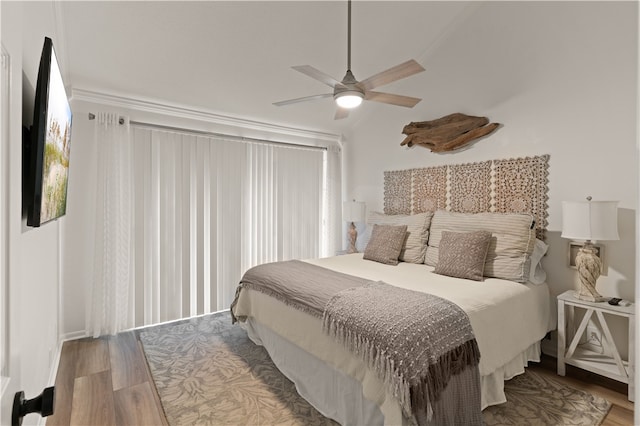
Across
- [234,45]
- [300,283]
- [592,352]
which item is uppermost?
Result: [234,45]

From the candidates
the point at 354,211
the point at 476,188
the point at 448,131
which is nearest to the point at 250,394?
the point at 354,211

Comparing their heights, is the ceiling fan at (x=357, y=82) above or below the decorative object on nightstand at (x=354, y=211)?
above

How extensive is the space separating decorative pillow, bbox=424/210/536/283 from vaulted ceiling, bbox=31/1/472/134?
1.77 meters

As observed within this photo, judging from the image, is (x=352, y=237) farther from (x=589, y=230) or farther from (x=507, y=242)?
(x=589, y=230)

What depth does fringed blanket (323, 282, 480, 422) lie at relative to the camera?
5.14 feet

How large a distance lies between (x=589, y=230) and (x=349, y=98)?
1.92m

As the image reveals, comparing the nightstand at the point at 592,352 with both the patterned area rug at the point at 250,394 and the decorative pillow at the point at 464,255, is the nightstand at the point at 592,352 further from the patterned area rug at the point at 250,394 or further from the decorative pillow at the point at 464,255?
the decorative pillow at the point at 464,255

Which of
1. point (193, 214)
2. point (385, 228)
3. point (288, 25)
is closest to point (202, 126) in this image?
point (193, 214)

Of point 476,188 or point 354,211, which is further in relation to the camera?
point 354,211

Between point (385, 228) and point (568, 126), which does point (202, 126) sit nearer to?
point (385, 228)

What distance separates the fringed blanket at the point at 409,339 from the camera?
1566 millimetres

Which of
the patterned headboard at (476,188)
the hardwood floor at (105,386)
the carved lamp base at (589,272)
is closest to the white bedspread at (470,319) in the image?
the carved lamp base at (589,272)

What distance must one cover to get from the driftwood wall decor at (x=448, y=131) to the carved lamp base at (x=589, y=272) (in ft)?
4.63

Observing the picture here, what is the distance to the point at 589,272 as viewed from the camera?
2.44m
